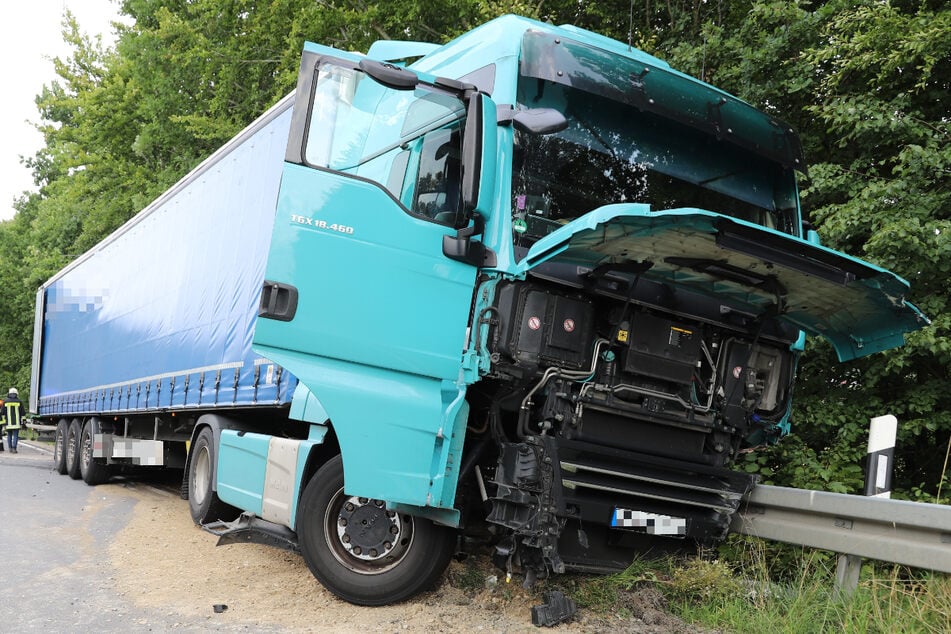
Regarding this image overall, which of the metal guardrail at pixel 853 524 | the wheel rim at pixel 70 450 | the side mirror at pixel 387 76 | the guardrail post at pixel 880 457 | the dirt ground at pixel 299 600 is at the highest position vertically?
the side mirror at pixel 387 76

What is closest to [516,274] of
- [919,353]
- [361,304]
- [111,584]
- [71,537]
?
[361,304]

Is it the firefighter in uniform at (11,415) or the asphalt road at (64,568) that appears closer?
the asphalt road at (64,568)

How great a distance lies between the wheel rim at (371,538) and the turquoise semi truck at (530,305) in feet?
0.04

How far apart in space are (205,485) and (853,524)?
5.35 m

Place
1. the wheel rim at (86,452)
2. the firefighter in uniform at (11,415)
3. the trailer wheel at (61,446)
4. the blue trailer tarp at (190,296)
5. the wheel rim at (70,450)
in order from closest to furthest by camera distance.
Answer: the blue trailer tarp at (190,296), the wheel rim at (86,452), the wheel rim at (70,450), the trailer wheel at (61,446), the firefighter in uniform at (11,415)

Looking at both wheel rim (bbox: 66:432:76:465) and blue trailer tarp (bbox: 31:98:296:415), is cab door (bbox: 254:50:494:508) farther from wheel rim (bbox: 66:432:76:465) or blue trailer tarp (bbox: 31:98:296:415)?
wheel rim (bbox: 66:432:76:465)

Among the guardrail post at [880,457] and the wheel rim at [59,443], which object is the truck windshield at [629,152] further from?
the wheel rim at [59,443]

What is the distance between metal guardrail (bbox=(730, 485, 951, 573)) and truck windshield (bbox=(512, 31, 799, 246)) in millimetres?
1731

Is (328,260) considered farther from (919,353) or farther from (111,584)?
(919,353)

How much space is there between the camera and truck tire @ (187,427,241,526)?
7199 mm

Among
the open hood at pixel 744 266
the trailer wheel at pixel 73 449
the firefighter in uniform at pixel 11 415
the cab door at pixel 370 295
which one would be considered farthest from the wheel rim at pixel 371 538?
the firefighter in uniform at pixel 11 415

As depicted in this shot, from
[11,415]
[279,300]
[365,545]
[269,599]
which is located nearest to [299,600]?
[269,599]

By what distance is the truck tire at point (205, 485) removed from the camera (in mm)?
7199

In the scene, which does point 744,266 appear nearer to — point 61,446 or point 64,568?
point 64,568
